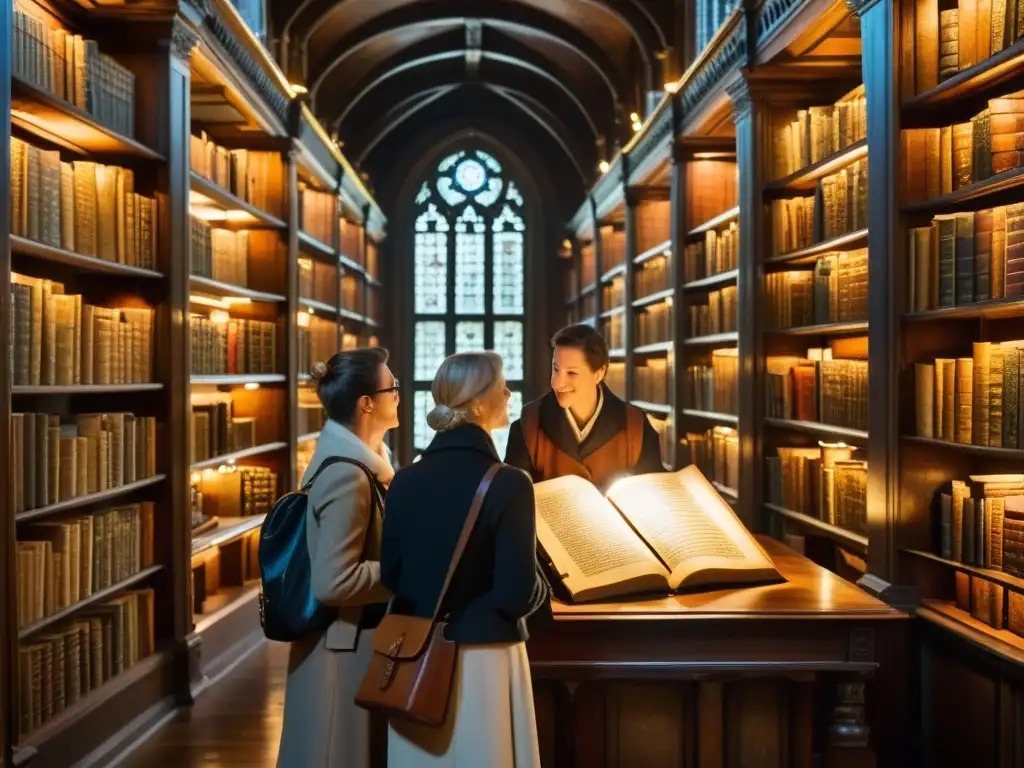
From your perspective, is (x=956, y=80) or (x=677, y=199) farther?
(x=677, y=199)

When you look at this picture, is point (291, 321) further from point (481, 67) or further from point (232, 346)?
point (481, 67)

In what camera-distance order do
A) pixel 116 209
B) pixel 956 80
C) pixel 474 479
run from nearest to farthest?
1. pixel 474 479
2. pixel 956 80
3. pixel 116 209

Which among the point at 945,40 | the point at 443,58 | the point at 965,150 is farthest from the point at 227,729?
the point at 443,58

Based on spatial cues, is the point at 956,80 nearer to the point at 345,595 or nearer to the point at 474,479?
the point at 474,479

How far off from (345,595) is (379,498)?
0.27 metres

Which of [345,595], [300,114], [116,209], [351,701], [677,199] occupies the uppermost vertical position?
[300,114]

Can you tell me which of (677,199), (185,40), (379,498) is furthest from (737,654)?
(677,199)

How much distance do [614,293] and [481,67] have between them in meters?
4.04

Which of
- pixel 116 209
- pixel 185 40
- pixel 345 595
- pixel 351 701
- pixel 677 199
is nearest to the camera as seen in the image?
pixel 345 595

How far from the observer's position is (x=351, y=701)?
2855 mm

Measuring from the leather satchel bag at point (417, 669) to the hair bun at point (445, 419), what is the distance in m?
0.13

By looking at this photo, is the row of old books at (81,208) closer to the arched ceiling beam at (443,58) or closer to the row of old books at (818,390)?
the row of old books at (818,390)

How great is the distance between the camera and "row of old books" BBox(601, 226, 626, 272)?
35.4 feet

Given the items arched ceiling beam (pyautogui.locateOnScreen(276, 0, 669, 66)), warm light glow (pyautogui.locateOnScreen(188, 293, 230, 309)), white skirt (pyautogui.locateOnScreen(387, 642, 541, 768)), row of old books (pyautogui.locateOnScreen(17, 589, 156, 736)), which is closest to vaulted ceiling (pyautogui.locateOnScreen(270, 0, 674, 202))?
arched ceiling beam (pyautogui.locateOnScreen(276, 0, 669, 66))
